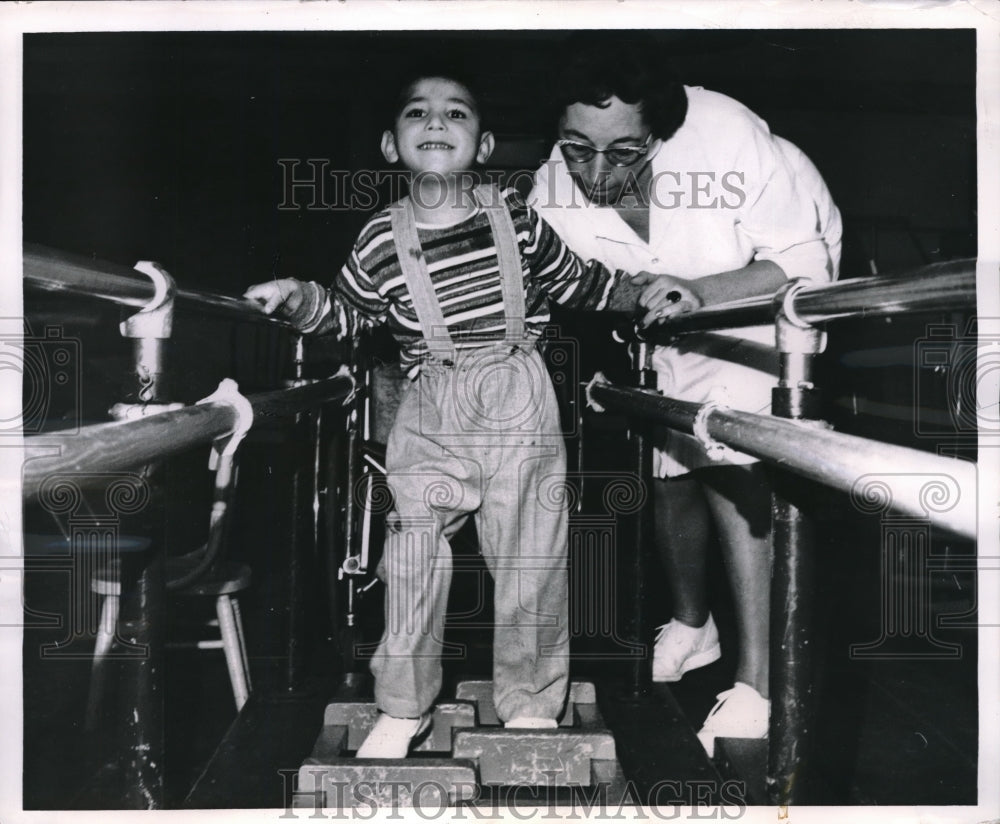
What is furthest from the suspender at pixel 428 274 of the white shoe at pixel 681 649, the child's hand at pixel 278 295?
the white shoe at pixel 681 649

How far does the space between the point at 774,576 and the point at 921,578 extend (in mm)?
287

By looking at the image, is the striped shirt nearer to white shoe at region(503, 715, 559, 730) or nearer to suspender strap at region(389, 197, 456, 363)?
suspender strap at region(389, 197, 456, 363)

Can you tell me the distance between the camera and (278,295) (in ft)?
2.96

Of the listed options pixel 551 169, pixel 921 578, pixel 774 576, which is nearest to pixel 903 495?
pixel 774 576

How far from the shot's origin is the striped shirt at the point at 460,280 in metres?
0.92

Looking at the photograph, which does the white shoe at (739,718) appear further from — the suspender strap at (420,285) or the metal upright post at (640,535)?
the suspender strap at (420,285)

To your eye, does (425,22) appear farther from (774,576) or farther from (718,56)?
(774,576)

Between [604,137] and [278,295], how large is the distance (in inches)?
15.4

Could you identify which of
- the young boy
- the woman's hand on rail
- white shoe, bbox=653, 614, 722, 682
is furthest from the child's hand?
white shoe, bbox=653, 614, 722, 682

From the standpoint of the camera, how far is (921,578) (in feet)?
3.17

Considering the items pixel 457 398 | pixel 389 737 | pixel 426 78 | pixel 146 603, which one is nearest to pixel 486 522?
pixel 457 398

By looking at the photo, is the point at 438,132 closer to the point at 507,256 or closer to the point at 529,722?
the point at 507,256

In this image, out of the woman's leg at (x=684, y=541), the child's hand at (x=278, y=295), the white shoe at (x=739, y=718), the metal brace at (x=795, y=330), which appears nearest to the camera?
the metal brace at (x=795, y=330)

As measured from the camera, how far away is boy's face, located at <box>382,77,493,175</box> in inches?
35.5
